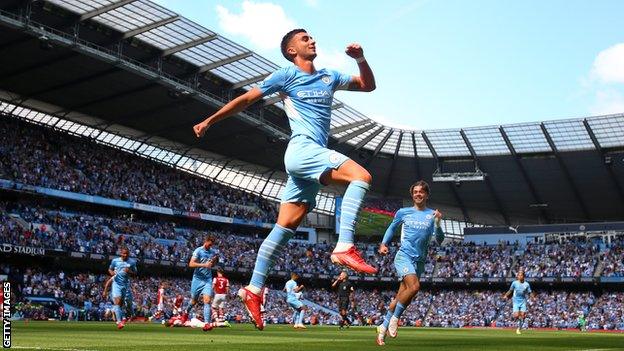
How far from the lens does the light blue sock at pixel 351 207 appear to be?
6609 mm

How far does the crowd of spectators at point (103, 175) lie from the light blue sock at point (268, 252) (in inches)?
1836

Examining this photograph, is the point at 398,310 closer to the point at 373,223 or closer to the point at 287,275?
the point at 287,275

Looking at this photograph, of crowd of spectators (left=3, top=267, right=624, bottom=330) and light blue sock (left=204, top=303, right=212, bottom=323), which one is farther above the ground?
light blue sock (left=204, top=303, right=212, bottom=323)

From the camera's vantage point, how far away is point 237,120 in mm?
58562

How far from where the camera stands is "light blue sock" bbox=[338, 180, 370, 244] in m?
6.61

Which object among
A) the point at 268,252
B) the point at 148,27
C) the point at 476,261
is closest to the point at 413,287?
the point at 268,252

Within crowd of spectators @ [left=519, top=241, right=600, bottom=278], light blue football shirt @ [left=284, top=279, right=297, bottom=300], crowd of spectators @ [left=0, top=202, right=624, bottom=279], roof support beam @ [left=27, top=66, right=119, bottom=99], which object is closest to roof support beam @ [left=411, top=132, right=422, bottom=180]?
crowd of spectators @ [left=0, top=202, right=624, bottom=279]

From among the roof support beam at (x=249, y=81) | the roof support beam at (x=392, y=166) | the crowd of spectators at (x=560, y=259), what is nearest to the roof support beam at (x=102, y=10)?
the roof support beam at (x=249, y=81)

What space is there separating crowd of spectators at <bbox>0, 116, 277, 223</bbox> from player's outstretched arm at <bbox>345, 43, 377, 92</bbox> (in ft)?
153

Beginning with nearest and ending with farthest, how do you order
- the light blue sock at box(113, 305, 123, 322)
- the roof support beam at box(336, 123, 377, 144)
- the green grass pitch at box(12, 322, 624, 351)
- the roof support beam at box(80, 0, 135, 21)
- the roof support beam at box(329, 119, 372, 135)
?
1. the green grass pitch at box(12, 322, 624, 351)
2. the light blue sock at box(113, 305, 123, 322)
3. the roof support beam at box(80, 0, 135, 21)
4. the roof support beam at box(329, 119, 372, 135)
5. the roof support beam at box(336, 123, 377, 144)

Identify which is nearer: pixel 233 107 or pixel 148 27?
pixel 233 107

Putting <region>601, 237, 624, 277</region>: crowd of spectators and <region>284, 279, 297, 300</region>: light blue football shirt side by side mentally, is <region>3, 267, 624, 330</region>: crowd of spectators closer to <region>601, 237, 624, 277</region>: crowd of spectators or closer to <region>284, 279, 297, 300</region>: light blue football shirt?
<region>601, 237, 624, 277</region>: crowd of spectators

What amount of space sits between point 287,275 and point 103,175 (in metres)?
18.0

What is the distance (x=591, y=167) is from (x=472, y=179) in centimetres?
1014
